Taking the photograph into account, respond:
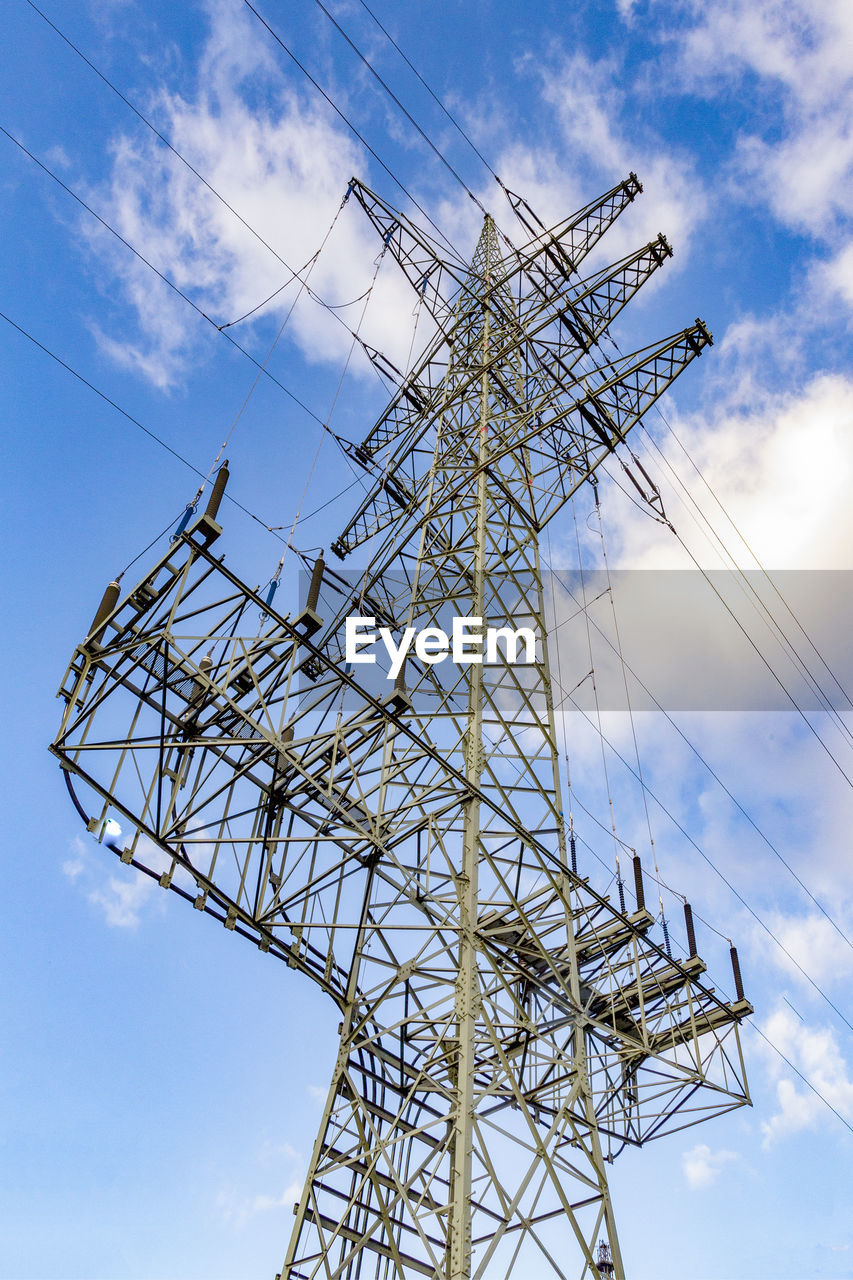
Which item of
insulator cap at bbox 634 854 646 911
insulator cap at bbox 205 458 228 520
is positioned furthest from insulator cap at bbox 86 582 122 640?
insulator cap at bbox 634 854 646 911

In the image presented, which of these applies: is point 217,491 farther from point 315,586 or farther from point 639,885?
point 639,885

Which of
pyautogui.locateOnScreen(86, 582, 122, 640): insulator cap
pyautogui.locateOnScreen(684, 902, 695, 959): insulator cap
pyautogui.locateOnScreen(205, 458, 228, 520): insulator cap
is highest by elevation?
pyautogui.locateOnScreen(205, 458, 228, 520): insulator cap

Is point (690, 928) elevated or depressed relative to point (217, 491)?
depressed

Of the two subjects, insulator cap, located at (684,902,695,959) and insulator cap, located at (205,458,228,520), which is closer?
insulator cap, located at (205,458,228,520)

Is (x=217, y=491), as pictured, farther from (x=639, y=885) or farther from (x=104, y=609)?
(x=639, y=885)

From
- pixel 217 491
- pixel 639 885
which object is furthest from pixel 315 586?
pixel 639 885

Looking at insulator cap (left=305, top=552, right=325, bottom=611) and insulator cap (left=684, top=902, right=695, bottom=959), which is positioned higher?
insulator cap (left=305, top=552, right=325, bottom=611)

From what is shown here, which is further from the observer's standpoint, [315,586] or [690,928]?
[690,928]

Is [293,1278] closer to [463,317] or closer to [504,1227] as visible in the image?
[504,1227]

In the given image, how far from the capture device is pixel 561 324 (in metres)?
22.2

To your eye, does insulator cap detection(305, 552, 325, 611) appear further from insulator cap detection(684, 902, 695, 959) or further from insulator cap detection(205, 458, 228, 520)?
insulator cap detection(684, 902, 695, 959)

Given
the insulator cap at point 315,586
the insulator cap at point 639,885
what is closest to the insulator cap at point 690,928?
the insulator cap at point 639,885

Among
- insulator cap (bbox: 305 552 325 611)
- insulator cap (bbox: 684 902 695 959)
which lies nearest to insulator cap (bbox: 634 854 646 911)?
insulator cap (bbox: 684 902 695 959)

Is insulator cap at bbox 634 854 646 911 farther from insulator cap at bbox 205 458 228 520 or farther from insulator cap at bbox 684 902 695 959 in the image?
insulator cap at bbox 205 458 228 520
